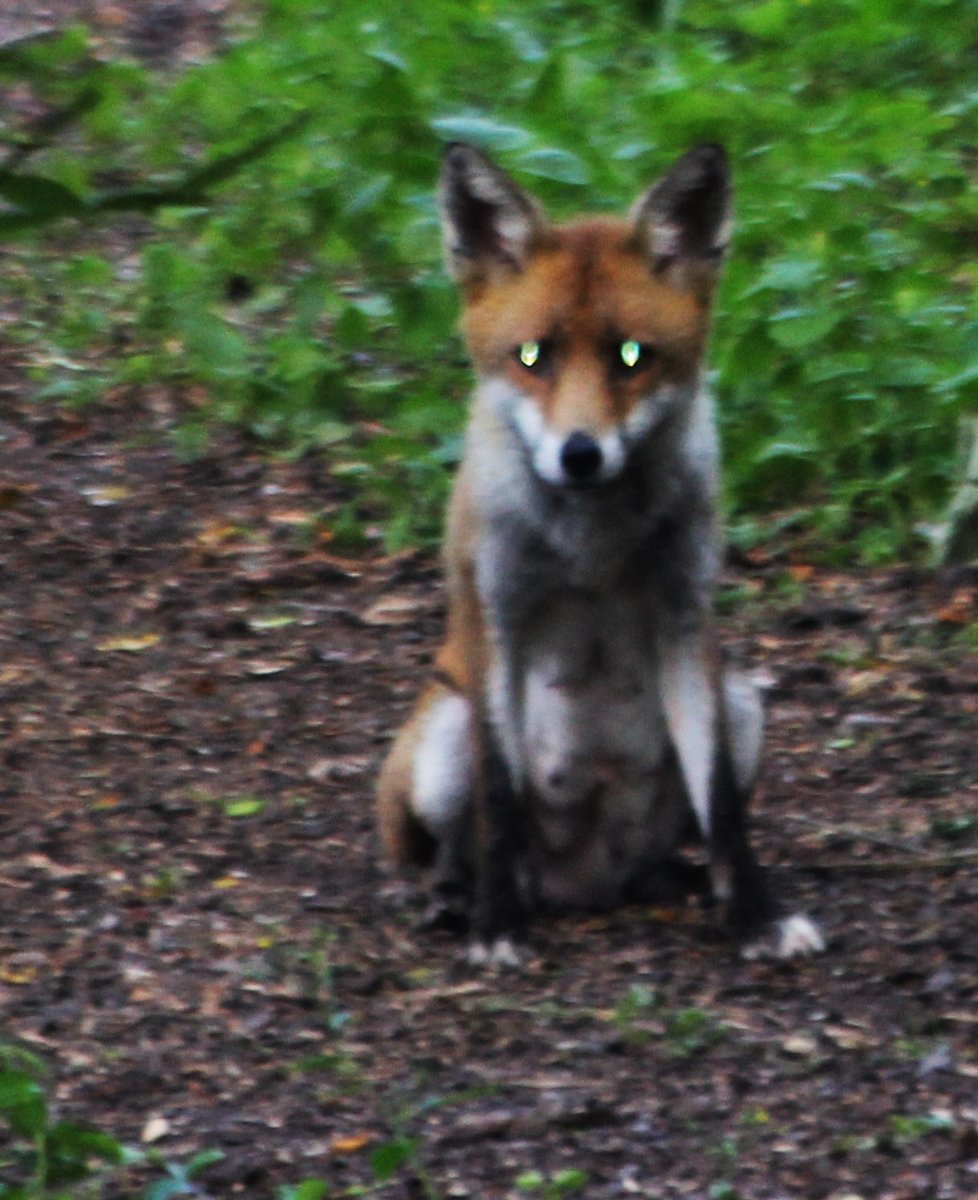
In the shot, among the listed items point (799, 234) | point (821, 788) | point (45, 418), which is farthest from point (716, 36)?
point (821, 788)

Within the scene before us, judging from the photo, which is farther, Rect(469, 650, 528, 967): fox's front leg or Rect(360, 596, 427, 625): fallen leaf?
Rect(360, 596, 427, 625): fallen leaf

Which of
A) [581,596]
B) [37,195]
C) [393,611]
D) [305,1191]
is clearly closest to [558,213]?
[393,611]

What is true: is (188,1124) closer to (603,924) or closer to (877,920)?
(603,924)

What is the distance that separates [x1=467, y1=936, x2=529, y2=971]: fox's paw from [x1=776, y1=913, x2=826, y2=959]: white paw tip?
0.56 metres

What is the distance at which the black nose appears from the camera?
400cm

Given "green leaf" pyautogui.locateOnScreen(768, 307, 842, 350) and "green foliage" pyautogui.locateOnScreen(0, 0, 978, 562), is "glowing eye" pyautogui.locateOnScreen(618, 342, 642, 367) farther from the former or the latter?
"green leaf" pyautogui.locateOnScreen(768, 307, 842, 350)

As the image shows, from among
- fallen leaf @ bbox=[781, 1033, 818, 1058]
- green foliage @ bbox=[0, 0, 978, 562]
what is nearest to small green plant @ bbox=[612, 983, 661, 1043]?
fallen leaf @ bbox=[781, 1033, 818, 1058]

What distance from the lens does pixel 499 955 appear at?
4.41m

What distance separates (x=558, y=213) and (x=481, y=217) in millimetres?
2357

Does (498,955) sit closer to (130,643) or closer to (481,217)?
(481,217)

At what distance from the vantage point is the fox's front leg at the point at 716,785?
14.4 feet

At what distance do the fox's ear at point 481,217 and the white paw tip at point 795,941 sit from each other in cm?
153

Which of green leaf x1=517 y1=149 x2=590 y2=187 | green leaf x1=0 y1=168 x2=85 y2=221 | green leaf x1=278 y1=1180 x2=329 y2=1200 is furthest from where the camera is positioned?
green leaf x1=517 y1=149 x2=590 y2=187

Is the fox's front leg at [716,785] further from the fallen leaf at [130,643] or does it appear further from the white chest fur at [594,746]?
the fallen leaf at [130,643]
